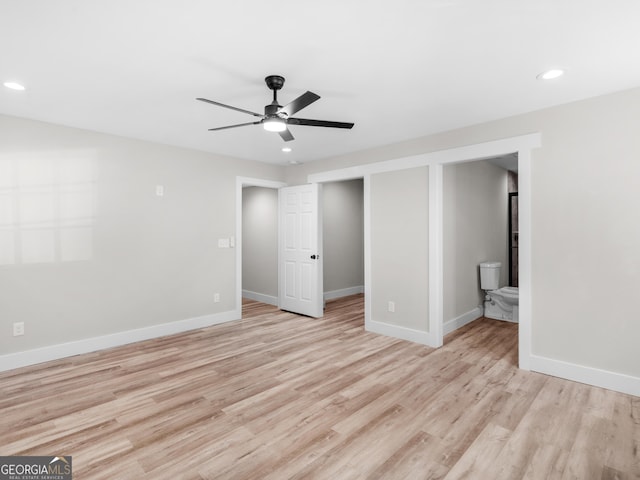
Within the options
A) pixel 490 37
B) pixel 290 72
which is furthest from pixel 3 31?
pixel 490 37

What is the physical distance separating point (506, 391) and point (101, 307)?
4.22 m

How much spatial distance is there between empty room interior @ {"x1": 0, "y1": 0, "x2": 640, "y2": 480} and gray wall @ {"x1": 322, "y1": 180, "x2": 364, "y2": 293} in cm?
131

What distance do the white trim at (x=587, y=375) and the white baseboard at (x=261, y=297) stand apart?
163 inches

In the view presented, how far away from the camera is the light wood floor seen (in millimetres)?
1920

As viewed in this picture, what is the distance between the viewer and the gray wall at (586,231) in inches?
108

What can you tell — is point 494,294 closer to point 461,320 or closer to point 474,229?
point 461,320

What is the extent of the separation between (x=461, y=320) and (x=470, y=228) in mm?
1323

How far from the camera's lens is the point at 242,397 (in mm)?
2711

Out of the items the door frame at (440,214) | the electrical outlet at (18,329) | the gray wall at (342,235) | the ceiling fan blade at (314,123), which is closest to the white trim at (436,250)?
the door frame at (440,214)

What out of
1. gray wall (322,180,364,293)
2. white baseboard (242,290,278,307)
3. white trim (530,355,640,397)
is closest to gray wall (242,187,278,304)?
white baseboard (242,290,278,307)

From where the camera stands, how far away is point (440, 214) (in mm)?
3877

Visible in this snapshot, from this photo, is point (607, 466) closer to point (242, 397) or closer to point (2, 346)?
point (242, 397)

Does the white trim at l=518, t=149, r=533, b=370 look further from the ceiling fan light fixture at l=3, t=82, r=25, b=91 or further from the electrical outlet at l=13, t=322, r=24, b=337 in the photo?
the electrical outlet at l=13, t=322, r=24, b=337

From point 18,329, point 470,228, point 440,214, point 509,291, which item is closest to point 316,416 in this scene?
point 440,214
